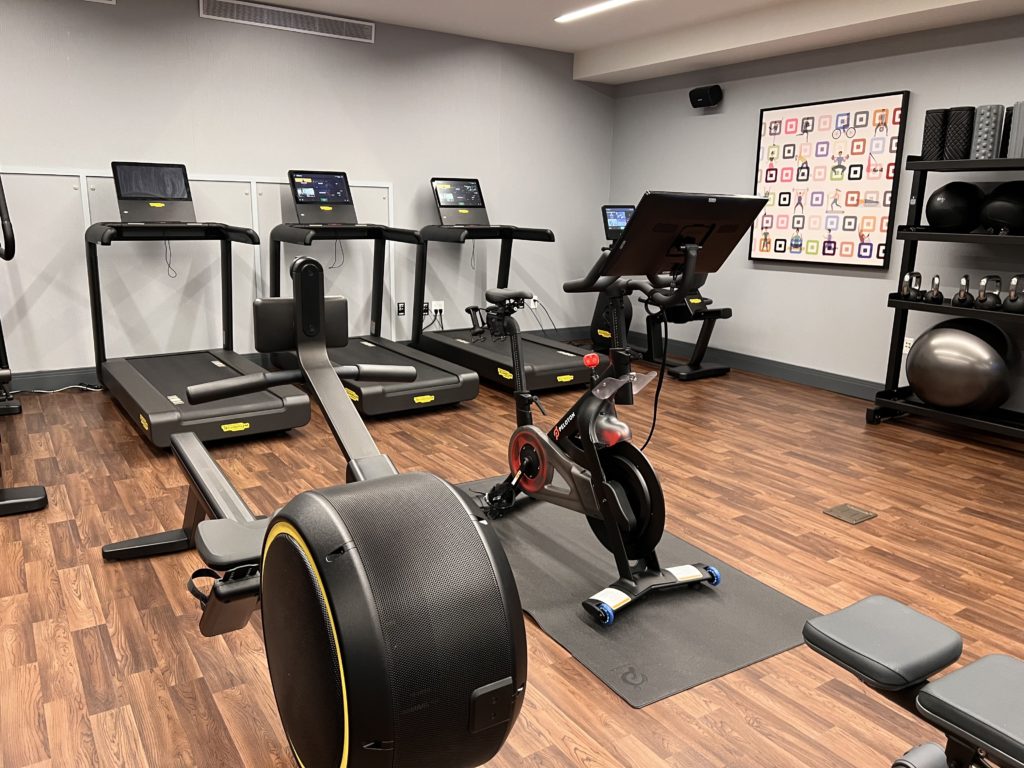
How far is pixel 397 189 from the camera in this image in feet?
20.5

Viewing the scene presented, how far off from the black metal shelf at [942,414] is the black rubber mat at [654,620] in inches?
89.4

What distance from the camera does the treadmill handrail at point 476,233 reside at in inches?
221

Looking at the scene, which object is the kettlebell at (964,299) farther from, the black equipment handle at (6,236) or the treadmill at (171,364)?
the black equipment handle at (6,236)

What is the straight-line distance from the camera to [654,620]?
2521 mm

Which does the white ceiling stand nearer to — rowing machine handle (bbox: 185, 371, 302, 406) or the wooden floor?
the wooden floor

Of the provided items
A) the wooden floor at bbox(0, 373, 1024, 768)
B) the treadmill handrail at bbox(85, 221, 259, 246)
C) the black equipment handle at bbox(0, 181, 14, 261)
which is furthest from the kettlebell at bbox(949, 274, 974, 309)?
the black equipment handle at bbox(0, 181, 14, 261)

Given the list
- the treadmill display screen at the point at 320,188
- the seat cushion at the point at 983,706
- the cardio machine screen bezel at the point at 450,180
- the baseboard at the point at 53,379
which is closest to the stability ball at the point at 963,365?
the cardio machine screen bezel at the point at 450,180

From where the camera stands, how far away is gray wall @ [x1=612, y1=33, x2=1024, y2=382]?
188 inches

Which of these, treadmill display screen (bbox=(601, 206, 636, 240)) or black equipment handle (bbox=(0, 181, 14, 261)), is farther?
treadmill display screen (bbox=(601, 206, 636, 240))

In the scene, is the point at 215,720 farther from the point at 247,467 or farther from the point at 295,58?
the point at 295,58

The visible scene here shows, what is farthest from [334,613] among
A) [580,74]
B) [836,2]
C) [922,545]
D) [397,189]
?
[580,74]

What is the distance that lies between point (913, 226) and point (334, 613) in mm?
4452

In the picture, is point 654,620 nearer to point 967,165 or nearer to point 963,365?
point 963,365

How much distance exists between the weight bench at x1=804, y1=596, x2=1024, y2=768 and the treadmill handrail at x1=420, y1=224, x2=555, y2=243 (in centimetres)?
458
